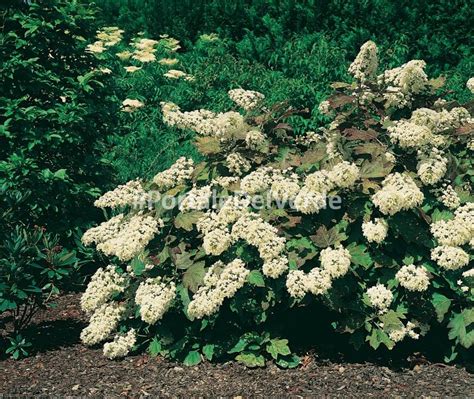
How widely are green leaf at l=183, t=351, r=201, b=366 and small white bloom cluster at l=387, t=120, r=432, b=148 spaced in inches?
74.1

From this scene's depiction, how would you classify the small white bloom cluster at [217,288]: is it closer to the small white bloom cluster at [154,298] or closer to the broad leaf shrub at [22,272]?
the small white bloom cluster at [154,298]

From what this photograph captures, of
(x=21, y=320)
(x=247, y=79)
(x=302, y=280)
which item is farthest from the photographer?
(x=247, y=79)

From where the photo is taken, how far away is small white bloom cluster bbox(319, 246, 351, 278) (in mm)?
4574

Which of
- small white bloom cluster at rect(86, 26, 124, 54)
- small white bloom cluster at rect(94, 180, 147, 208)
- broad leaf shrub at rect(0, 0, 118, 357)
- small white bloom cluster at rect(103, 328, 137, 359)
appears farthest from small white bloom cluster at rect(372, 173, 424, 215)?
small white bloom cluster at rect(86, 26, 124, 54)

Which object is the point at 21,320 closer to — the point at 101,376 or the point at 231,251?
the point at 101,376

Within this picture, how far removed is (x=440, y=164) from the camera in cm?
483

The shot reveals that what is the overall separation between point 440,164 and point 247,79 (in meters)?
3.96

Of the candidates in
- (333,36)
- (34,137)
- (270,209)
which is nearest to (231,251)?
(270,209)

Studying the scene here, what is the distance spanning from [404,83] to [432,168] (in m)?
0.79

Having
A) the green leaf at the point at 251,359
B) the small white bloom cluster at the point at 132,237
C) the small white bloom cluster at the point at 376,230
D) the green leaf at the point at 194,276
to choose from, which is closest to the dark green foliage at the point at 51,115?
the small white bloom cluster at the point at 132,237

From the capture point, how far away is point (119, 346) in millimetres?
5043

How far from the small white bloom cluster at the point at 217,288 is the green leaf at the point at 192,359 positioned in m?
0.41

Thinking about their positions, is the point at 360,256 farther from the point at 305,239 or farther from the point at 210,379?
the point at 210,379

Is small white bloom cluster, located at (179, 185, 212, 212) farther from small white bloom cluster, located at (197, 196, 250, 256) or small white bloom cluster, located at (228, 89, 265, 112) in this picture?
small white bloom cluster, located at (228, 89, 265, 112)
